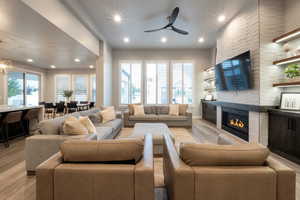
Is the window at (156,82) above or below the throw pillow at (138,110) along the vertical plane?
above

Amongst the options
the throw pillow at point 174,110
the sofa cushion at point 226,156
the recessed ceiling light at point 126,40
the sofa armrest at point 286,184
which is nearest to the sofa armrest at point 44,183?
the sofa cushion at point 226,156

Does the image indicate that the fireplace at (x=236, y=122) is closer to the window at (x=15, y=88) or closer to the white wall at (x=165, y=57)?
Answer: the white wall at (x=165, y=57)

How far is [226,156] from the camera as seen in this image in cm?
126

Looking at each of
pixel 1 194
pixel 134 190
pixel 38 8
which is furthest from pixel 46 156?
pixel 38 8

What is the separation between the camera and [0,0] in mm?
2609

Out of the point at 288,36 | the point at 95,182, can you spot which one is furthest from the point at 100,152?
the point at 288,36

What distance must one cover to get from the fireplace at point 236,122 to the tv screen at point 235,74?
691 mm

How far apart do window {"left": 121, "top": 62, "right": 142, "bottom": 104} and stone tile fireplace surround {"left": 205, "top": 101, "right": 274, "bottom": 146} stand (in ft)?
12.8

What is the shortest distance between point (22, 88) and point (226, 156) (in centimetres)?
1050

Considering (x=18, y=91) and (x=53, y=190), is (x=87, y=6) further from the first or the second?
(x=18, y=91)

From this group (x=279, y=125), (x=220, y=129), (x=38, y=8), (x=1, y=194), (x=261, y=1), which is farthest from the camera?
(x=220, y=129)

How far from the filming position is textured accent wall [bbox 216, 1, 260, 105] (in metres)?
3.78

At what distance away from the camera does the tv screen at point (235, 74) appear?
3.95 metres

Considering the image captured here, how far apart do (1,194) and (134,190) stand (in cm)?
195
